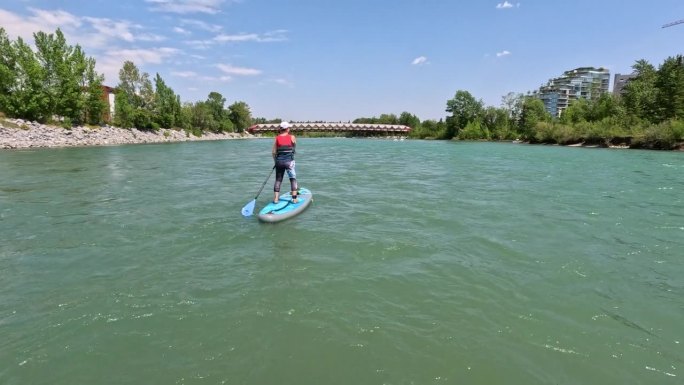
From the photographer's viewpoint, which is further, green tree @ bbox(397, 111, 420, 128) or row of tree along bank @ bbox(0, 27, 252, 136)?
green tree @ bbox(397, 111, 420, 128)

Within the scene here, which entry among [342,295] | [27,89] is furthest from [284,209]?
[27,89]

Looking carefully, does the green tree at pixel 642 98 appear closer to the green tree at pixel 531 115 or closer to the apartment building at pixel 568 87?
the green tree at pixel 531 115

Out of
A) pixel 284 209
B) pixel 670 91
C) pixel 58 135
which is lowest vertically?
pixel 284 209

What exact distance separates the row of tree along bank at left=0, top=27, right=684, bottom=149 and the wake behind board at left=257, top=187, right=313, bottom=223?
5774cm

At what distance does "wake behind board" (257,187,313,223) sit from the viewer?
10.6 meters

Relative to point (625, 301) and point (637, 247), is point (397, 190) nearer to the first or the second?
point (637, 247)

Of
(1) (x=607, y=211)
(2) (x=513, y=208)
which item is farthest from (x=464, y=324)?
(1) (x=607, y=211)

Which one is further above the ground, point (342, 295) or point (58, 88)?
point (58, 88)

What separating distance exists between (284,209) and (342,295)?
540cm

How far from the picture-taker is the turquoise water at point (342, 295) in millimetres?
4383

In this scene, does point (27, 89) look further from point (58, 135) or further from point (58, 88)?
point (58, 135)

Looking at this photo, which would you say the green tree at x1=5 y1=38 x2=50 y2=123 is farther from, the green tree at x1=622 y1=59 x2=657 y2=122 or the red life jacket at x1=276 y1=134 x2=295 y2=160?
the green tree at x1=622 y1=59 x2=657 y2=122

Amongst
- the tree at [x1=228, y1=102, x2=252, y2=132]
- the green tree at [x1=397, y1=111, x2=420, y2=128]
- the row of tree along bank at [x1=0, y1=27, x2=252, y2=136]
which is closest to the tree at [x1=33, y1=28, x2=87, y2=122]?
the row of tree along bank at [x1=0, y1=27, x2=252, y2=136]

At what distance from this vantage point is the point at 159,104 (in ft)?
264
